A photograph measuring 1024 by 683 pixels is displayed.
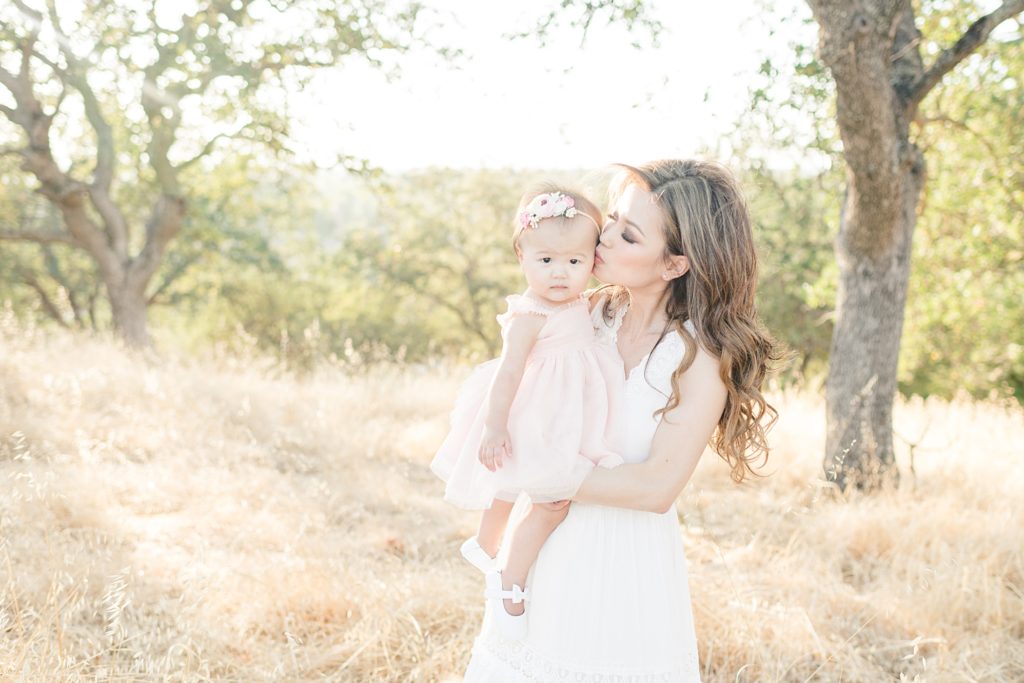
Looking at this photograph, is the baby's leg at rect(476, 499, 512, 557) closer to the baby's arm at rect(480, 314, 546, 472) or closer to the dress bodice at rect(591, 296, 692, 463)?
the baby's arm at rect(480, 314, 546, 472)

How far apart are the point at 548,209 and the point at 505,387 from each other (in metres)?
0.48

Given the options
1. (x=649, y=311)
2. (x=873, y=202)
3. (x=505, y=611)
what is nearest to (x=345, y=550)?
(x=505, y=611)

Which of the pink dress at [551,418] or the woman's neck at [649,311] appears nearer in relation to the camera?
the pink dress at [551,418]

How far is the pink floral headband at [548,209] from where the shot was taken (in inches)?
83.9

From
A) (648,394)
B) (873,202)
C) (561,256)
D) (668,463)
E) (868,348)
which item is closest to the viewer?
(668,463)

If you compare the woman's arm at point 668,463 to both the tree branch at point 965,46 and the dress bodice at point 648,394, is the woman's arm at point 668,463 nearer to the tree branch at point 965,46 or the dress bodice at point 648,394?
the dress bodice at point 648,394

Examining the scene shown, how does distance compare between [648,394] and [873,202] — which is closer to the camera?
[648,394]

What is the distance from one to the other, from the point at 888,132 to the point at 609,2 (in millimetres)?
1744

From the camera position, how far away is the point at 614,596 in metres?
1.98

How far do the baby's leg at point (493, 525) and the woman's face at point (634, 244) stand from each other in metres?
0.67

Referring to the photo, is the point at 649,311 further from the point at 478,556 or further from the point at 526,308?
the point at 478,556

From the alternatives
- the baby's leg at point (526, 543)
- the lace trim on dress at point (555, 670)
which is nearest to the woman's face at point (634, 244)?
the baby's leg at point (526, 543)

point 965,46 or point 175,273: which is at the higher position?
point 965,46

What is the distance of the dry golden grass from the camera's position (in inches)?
129
